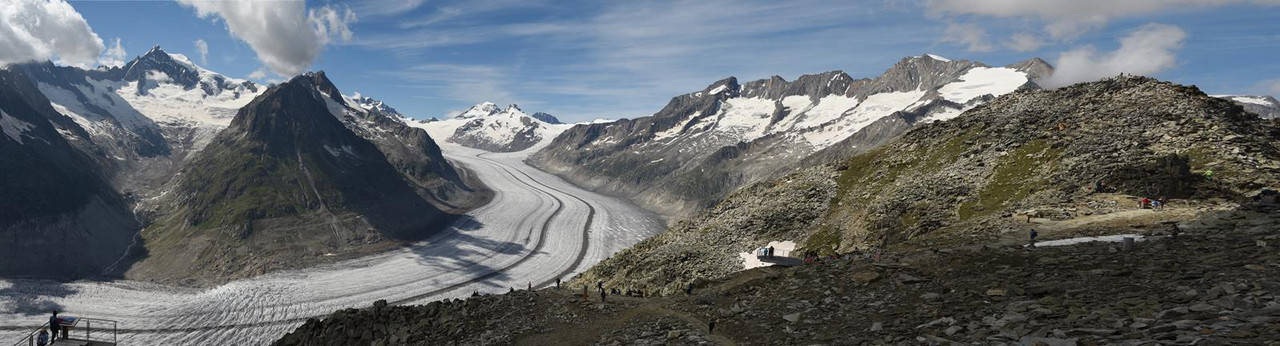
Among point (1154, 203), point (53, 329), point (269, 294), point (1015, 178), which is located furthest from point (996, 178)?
point (269, 294)

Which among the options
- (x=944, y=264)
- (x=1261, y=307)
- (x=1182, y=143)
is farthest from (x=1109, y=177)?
(x=1261, y=307)

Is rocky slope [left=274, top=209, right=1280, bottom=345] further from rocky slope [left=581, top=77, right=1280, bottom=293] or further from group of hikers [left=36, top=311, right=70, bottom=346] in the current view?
group of hikers [left=36, top=311, right=70, bottom=346]

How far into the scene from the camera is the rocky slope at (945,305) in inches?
689

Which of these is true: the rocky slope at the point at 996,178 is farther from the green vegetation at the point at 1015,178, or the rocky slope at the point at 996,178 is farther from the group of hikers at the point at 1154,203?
the group of hikers at the point at 1154,203

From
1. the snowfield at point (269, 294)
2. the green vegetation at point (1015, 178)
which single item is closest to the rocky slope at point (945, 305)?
the green vegetation at point (1015, 178)

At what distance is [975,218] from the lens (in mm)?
45906

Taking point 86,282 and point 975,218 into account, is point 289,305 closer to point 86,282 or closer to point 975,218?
point 86,282

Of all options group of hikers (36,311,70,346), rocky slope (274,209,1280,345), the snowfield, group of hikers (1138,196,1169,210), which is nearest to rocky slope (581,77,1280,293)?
group of hikers (1138,196,1169,210)

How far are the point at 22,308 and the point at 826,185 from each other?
580 feet

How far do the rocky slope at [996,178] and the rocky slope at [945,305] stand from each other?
32.2ft

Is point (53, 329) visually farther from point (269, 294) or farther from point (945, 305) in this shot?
point (269, 294)

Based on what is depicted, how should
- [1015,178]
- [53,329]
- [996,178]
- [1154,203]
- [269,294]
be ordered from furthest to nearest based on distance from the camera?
1. [269,294]
2. [996,178]
3. [1015,178]
4. [1154,203]
5. [53,329]

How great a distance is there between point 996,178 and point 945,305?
121 feet

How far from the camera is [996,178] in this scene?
53.7 m
